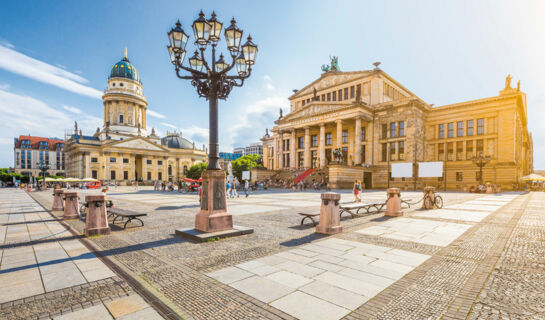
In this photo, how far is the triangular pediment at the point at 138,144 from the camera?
75787 millimetres

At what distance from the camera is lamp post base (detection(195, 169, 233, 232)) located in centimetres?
743

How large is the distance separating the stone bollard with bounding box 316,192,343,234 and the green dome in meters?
96.7

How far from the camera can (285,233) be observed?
7758 millimetres

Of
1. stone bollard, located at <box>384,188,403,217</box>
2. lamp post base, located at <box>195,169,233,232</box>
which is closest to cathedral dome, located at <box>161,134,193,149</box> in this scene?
stone bollard, located at <box>384,188,403,217</box>

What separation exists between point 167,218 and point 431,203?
13.2m

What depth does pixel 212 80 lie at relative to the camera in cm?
793

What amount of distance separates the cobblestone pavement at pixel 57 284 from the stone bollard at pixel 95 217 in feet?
2.01

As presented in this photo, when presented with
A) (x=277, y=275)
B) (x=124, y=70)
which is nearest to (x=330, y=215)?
(x=277, y=275)

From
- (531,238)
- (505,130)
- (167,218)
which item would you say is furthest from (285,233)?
(505,130)

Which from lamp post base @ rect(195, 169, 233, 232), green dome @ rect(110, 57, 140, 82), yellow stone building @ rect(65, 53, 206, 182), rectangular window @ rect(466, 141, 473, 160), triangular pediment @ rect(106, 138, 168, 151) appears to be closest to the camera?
lamp post base @ rect(195, 169, 233, 232)

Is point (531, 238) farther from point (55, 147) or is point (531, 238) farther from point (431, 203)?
point (55, 147)

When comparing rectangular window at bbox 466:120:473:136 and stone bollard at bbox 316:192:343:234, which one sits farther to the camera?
rectangular window at bbox 466:120:473:136

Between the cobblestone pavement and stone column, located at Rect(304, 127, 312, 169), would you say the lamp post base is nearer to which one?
the cobblestone pavement

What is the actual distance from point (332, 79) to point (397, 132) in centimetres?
1719
